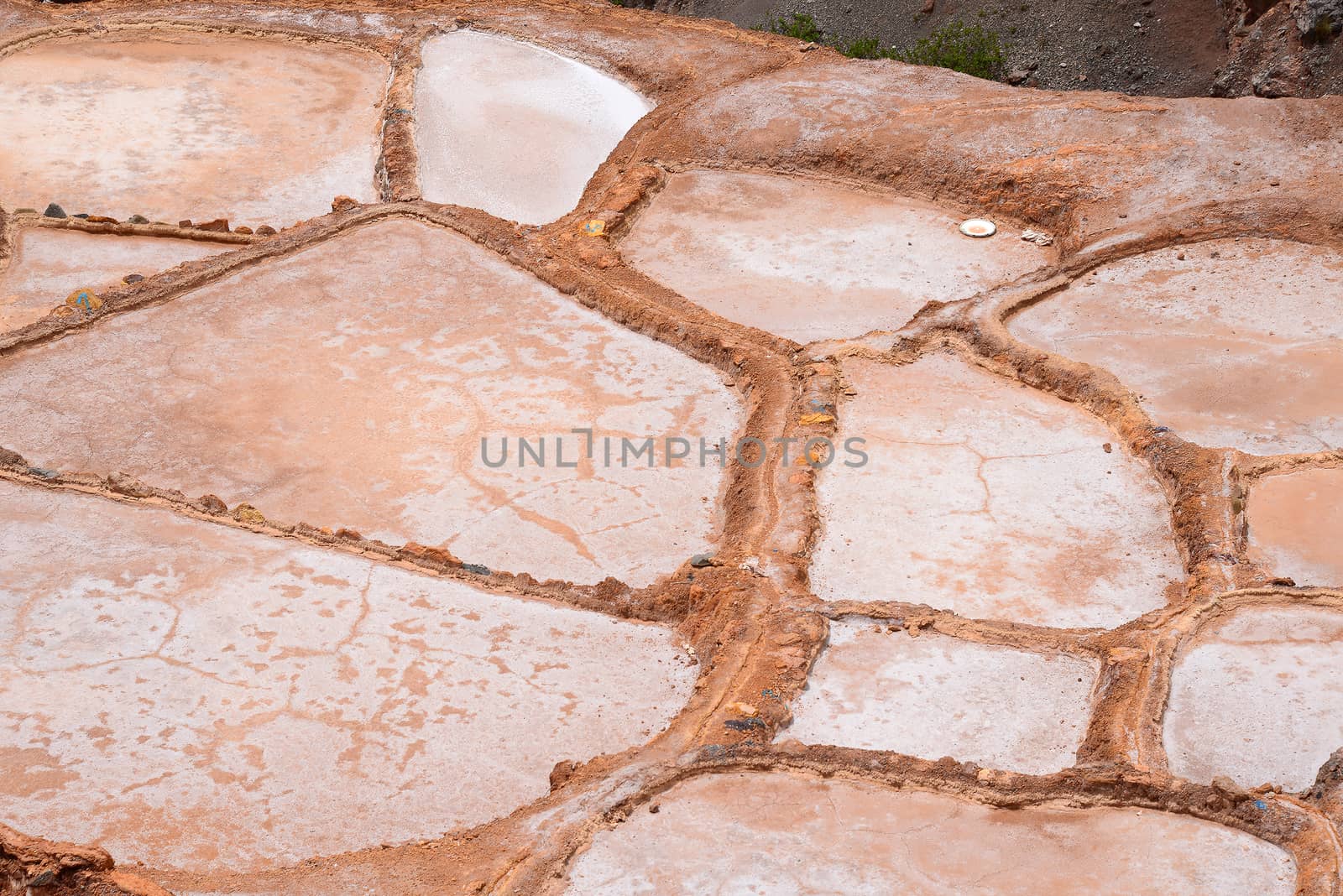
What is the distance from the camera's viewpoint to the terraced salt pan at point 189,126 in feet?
38.1

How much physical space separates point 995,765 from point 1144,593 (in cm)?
161

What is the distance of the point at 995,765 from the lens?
6.12 m

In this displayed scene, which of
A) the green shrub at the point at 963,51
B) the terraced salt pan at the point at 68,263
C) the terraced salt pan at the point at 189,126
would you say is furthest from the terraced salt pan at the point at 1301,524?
the green shrub at the point at 963,51

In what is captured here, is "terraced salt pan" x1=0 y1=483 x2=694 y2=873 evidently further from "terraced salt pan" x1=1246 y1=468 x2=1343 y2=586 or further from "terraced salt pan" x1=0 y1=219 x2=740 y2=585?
"terraced salt pan" x1=1246 y1=468 x2=1343 y2=586

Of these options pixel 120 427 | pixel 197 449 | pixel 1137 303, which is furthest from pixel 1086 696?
pixel 120 427

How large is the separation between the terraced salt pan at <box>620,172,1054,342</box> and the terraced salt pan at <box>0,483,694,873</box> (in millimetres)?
3439

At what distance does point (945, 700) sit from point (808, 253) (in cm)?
470

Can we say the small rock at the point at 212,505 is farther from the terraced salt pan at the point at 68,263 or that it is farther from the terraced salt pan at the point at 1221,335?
the terraced salt pan at the point at 1221,335

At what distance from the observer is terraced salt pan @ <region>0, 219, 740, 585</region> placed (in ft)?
25.9

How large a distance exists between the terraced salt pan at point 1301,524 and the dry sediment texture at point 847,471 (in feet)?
0.26

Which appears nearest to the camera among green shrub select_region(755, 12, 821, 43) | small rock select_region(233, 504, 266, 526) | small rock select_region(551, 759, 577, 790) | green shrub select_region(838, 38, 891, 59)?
small rock select_region(551, 759, 577, 790)

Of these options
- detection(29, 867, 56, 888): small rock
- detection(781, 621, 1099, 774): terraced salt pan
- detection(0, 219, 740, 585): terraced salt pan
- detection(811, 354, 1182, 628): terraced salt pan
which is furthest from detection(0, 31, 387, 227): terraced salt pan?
detection(29, 867, 56, 888): small rock

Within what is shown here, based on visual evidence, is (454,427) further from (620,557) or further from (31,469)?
(31,469)

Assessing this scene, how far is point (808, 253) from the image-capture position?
1049 centimetres
